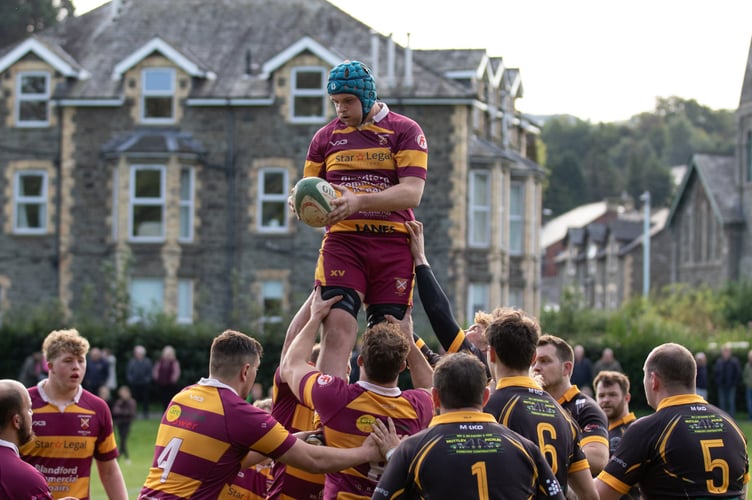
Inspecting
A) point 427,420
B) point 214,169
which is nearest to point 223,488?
point 427,420

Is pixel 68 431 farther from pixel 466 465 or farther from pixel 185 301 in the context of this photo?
pixel 185 301

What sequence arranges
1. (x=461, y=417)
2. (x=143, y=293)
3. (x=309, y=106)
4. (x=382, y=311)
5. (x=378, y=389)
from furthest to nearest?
(x=143, y=293), (x=309, y=106), (x=382, y=311), (x=378, y=389), (x=461, y=417)

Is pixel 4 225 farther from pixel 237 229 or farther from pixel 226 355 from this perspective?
pixel 226 355

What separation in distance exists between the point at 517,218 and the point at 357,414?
38.5 meters

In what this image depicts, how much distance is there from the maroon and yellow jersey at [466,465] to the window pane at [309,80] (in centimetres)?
3525

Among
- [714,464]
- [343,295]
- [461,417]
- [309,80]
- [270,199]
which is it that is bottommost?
[714,464]

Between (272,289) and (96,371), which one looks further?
(272,289)

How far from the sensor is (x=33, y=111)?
42656 mm

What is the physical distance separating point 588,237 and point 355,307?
89778mm

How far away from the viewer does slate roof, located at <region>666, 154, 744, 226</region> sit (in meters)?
72.7

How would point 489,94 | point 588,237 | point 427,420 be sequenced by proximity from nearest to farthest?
point 427,420
point 489,94
point 588,237

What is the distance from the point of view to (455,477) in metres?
6.90

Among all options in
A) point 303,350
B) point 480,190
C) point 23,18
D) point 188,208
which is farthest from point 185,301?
point 303,350

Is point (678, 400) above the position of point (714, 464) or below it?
above
